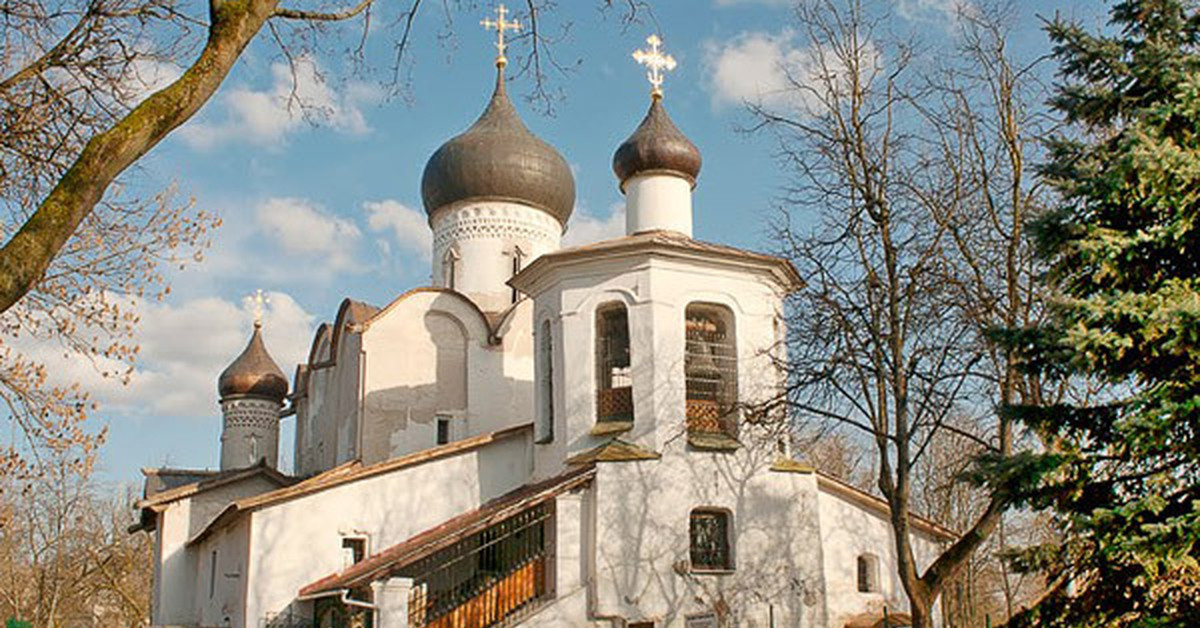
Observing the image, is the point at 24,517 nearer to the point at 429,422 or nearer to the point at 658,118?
the point at 429,422

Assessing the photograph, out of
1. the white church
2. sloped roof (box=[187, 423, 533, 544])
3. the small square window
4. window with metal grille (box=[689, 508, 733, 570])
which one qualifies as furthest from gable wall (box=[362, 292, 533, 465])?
window with metal grille (box=[689, 508, 733, 570])

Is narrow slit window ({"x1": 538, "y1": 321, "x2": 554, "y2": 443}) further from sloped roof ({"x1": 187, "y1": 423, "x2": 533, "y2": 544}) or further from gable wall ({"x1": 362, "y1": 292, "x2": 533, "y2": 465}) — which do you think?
gable wall ({"x1": 362, "y1": 292, "x2": 533, "y2": 465})

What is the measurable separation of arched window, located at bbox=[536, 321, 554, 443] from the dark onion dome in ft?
24.7

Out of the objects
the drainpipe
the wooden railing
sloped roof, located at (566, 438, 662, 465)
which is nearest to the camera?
the drainpipe

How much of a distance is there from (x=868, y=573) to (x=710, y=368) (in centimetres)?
431

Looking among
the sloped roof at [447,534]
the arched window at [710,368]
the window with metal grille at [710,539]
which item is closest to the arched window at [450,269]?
the sloped roof at [447,534]

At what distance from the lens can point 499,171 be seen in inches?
984

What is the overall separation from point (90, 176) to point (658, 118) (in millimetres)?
13804

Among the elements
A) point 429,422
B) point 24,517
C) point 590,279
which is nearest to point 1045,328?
point 590,279

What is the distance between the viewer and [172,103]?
6.44 metres

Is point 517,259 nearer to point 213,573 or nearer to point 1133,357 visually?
point 213,573

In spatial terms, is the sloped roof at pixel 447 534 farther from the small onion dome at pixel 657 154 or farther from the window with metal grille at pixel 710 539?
the small onion dome at pixel 657 154

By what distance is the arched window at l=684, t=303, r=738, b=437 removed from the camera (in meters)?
16.8

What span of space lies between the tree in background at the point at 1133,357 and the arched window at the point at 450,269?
55.9 feet
